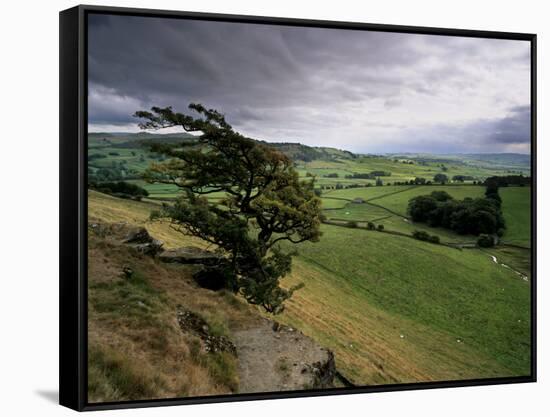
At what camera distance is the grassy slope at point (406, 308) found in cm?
1223

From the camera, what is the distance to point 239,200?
11938 millimetres

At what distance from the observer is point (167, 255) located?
38.0ft

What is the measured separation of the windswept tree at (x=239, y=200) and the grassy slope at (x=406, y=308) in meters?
0.29

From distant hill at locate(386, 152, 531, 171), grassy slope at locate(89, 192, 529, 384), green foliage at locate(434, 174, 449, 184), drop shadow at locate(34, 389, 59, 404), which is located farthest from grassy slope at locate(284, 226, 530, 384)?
drop shadow at locate(34, 389, 59, 404)

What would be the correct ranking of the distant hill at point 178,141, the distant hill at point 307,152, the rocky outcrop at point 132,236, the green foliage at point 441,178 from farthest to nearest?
the green foliage at point 441,178 → the distant hill at point 307,152 → the rocky outcrop at point 132,236 → the distant hill at point 178,141

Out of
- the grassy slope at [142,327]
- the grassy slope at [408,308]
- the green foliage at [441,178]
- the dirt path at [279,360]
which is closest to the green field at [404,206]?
the green foliage at [441,178]

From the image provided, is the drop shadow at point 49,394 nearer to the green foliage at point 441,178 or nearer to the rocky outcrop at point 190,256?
the rocky outcrop at point 190,256

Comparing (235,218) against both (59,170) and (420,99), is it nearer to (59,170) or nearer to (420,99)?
(59,170)

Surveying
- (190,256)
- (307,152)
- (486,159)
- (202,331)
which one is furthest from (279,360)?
(486,159)

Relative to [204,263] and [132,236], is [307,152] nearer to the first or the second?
[204,263]

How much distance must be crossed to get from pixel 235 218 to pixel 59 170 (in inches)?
99.6

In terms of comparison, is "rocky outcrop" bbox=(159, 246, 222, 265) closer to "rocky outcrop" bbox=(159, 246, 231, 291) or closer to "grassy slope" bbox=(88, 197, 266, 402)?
"rocky outcrop" bbox=(159, 246, 231, 291)

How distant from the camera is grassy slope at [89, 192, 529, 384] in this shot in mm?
12234

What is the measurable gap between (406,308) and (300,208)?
2256mm
